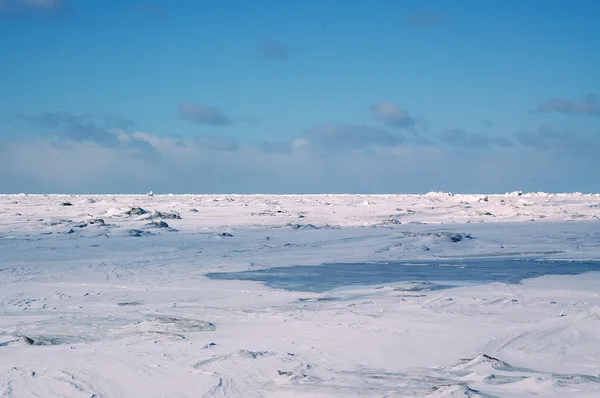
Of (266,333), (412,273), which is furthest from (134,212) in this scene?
(266,333)

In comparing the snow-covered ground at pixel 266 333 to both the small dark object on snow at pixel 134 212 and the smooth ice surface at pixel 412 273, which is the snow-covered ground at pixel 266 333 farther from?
the small dark object on snow at pixel 134 212

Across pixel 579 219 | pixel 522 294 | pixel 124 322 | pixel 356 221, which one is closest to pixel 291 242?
pixel 356 221

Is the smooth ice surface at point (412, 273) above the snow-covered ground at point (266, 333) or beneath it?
above

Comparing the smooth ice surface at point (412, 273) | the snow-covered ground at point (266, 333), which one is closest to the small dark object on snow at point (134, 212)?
the snow-covered ground at point (266, 333)

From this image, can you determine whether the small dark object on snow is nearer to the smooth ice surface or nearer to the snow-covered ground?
the snow-covered ground

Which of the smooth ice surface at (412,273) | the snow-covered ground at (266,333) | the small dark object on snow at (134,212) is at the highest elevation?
the small dark object on snow at (134,212)

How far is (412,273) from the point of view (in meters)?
12.0

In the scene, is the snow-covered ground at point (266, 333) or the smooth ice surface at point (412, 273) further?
the smooth ice surface at point (412, 273)

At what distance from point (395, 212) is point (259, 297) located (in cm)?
2053

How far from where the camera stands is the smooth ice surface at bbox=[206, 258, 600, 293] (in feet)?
35.1

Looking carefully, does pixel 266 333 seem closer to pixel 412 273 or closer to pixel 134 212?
pixel 412 273

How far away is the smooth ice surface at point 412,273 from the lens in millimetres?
10702

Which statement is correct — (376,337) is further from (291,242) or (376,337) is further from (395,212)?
(395,212)

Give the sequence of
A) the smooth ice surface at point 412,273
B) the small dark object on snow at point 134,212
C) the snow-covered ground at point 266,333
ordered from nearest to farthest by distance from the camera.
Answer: the snow-covered ground at point 266,333, the smooth ice surface at point 412,273, the small dark object on snow at point 134,212
